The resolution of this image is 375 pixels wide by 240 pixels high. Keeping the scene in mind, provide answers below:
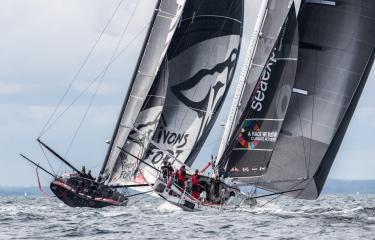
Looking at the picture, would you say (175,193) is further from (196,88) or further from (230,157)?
(196,88)

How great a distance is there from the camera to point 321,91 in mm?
36594

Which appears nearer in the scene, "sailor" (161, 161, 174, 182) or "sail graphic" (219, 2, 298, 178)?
"sailor" (161, 161, 174, 182)

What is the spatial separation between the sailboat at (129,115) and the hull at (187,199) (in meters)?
4.09

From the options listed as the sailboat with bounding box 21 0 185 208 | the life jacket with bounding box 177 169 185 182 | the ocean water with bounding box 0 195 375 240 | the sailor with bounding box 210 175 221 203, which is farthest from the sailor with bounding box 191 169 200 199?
the sailboat with bounding box 21 0 185 208

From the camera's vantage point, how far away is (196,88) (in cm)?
4147

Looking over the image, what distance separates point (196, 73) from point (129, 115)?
14.4ft

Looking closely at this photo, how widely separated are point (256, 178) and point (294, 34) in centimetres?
578

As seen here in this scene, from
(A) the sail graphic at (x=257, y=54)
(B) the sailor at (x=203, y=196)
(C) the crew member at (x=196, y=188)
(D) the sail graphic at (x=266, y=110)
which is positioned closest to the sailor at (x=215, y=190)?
(B) the sailor at (x=203, y=196)

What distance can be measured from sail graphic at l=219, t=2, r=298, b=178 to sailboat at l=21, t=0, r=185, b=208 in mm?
5418

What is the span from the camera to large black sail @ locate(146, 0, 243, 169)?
4069 centimetres

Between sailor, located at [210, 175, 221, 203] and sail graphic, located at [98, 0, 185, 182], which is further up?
sail graphic, located at [98, 0, 185, 182]

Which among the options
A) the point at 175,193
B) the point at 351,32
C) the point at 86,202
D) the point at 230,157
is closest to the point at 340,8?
the point at 351,32

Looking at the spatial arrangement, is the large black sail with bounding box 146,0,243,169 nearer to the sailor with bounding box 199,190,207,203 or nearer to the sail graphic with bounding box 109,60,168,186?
the sail graphic with bounding box 109,60,168,186

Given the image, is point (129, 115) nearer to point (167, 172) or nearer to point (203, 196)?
point (167, 172)
